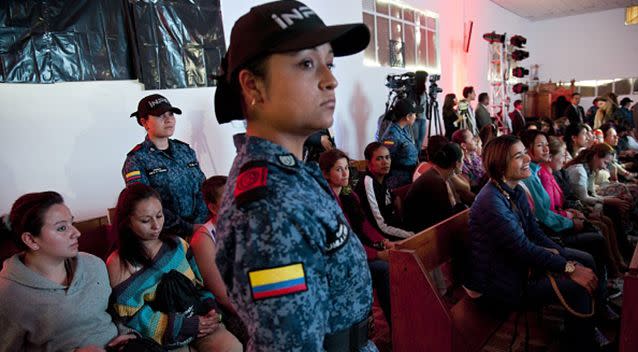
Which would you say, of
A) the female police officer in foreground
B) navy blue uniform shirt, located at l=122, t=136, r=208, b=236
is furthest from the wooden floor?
the female police officer in foreground

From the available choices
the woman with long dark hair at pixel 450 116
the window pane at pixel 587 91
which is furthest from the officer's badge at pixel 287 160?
the window pane at pixel 587 91

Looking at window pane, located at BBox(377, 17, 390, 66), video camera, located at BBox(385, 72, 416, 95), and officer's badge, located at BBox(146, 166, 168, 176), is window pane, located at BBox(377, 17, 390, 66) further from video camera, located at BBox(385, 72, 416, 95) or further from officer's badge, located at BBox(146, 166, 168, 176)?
officer's badge, located at BBox(146, 166, 168, 176)

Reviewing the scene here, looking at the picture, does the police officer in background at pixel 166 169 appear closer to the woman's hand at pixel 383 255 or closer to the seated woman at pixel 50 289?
the seated woman at pixel 50 289

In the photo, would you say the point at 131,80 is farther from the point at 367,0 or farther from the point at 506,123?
the point at 506,123

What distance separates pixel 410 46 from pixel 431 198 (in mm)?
5118

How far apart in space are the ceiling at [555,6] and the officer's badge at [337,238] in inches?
444

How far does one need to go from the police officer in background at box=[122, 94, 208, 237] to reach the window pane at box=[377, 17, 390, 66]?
4511mm

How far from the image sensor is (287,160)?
740 mm

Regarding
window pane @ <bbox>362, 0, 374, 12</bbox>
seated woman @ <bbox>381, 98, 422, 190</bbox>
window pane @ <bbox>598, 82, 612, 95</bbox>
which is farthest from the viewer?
window pane @ <bbox>598, 82, 612, 95</bbox>

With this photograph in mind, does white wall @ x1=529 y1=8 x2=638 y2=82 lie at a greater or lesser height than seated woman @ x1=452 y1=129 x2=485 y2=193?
greater

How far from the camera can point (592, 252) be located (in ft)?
9.51

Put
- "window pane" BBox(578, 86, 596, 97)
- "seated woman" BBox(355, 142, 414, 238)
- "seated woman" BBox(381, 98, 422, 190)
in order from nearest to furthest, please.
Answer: "seated woman" BBox(355, 142, 414, 238), "seated woman" BBox(381, 98, 422, 190), "window pane" BBox(578, 86, 596, 97)

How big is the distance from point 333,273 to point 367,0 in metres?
6.04

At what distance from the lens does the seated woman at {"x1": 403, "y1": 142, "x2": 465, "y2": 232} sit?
2.80 metres
